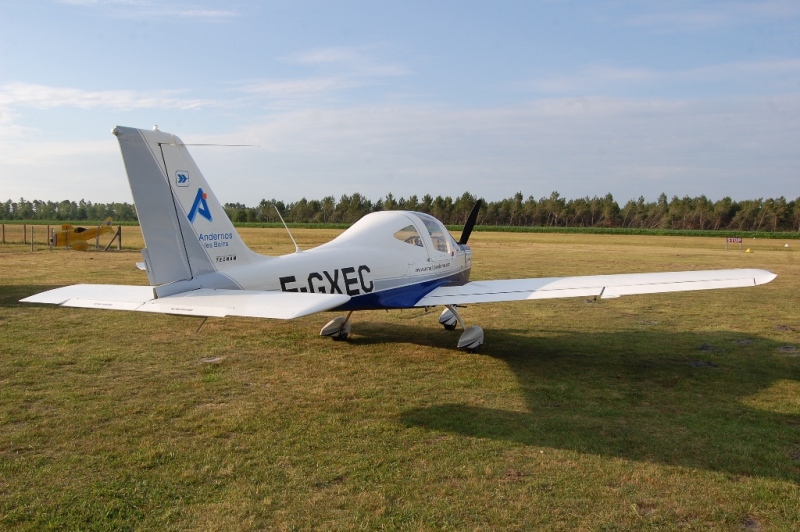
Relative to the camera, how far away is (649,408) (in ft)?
20.5

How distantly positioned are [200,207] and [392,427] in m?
3.33

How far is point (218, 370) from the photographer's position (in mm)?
7527

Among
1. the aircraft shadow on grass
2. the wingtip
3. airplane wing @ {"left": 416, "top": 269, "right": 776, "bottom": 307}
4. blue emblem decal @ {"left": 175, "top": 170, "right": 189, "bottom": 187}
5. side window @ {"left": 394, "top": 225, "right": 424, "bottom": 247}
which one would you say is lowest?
the aircraft shadow on grass

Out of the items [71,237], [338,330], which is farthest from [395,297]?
[71,237]

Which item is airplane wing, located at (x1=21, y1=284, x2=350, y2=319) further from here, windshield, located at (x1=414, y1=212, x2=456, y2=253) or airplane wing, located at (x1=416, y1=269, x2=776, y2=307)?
windshield, located at (x1=414, y1=212, x2=456, y2=253)

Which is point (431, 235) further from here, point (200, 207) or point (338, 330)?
point (200, 207)

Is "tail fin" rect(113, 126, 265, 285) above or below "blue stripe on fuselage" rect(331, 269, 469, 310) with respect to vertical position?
above

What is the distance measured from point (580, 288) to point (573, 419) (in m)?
2.82

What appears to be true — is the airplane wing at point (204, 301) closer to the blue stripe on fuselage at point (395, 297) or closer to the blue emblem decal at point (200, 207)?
the blue emblem decal at point (200, 207)

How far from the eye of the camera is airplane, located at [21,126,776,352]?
18.9 ft

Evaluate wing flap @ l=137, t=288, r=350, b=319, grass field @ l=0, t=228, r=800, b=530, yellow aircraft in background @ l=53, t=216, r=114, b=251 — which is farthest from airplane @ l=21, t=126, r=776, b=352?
yellow aircraft in background @ l=53, t=216, r=114, b=251

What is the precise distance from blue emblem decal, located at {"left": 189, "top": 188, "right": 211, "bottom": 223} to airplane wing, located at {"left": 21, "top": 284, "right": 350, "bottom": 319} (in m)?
0.91

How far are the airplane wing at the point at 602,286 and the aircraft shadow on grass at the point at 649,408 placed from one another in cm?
99

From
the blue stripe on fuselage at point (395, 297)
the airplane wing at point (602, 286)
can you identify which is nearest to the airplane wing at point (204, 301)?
the blue stripe on fuselage at point (395, 297)
